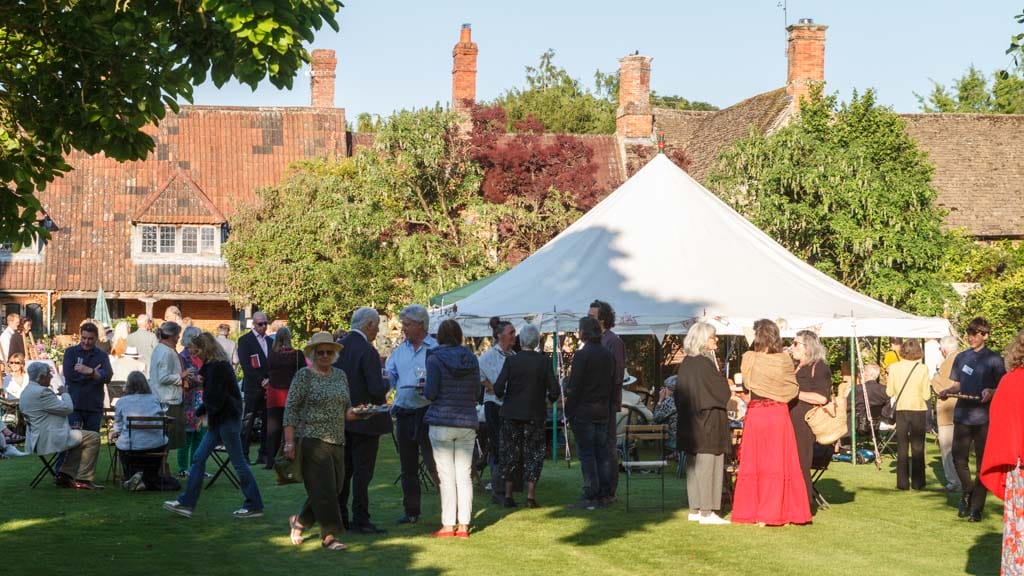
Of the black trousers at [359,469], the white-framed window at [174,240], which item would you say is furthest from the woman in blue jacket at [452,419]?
the white-framed window at [174,240]

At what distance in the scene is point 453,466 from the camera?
11367mm

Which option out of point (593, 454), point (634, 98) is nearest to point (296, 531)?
point (593, 454)

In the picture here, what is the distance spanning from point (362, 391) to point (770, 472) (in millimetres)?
3779

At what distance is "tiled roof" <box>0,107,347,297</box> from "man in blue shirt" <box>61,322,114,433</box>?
76.7 ft

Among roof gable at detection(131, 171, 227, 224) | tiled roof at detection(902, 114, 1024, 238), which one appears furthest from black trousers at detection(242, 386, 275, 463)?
tiled roof at detection(902, 114, 1024, 238)

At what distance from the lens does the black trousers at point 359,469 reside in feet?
37.5

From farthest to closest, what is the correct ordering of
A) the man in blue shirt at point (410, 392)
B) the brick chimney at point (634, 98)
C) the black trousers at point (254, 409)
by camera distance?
the brick chimney at point (634, 98)
the black trousers at point (254, 409)
the man in blue shirt at point (410, 392)

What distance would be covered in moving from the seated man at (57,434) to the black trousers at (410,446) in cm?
441

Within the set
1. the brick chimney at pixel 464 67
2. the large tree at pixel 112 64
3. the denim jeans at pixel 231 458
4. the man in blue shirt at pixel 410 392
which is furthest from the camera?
the brick chimney at pixel 464 67

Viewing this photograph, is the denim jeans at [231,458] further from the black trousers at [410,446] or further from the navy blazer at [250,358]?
the navy blazer at [250,358]

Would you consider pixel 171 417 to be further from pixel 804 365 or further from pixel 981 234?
pixel 981 234

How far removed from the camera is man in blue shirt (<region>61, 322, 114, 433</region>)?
15.7 meters

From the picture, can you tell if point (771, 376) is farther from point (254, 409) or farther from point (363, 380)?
point (254, 409)

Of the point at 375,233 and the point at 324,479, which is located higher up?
the point at 375,233
